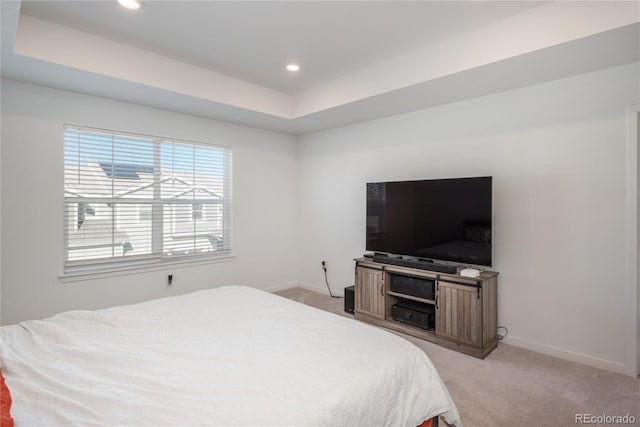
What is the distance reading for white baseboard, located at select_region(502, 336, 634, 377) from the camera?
2.49 m

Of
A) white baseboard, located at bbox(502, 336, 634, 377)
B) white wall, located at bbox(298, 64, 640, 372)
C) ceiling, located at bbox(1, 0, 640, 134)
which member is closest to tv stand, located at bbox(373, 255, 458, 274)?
white wall, located at bbox(298, 64, 640, 372)

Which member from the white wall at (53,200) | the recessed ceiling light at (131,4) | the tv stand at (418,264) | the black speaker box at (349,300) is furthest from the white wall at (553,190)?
the recessed ceiling light at (131,4)

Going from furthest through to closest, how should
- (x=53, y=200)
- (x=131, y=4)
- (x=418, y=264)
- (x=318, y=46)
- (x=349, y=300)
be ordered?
(x=349, y=300), (x=418, y=264), (x=53, y=200), (x=318, y=46), (x=131, y=4)

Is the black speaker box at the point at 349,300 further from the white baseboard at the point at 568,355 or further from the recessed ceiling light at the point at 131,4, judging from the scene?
the recessed ceiling light at the point at 131,4

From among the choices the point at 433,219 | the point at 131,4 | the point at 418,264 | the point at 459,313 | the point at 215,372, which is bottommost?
the point at 459,313


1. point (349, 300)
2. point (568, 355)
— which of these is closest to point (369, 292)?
point (349, 300)

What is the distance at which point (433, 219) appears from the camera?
323cm

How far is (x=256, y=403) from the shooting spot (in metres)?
1.11

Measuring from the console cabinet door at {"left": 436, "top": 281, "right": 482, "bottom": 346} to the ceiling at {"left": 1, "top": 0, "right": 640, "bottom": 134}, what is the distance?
6.18 ft

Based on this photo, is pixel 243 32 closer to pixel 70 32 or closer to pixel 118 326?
pixel 70 32

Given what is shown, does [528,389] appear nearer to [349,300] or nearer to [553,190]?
[553,190]

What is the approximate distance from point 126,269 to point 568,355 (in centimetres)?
435

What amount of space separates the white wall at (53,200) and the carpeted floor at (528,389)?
298cm

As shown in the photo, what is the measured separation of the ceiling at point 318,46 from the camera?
2.22m
